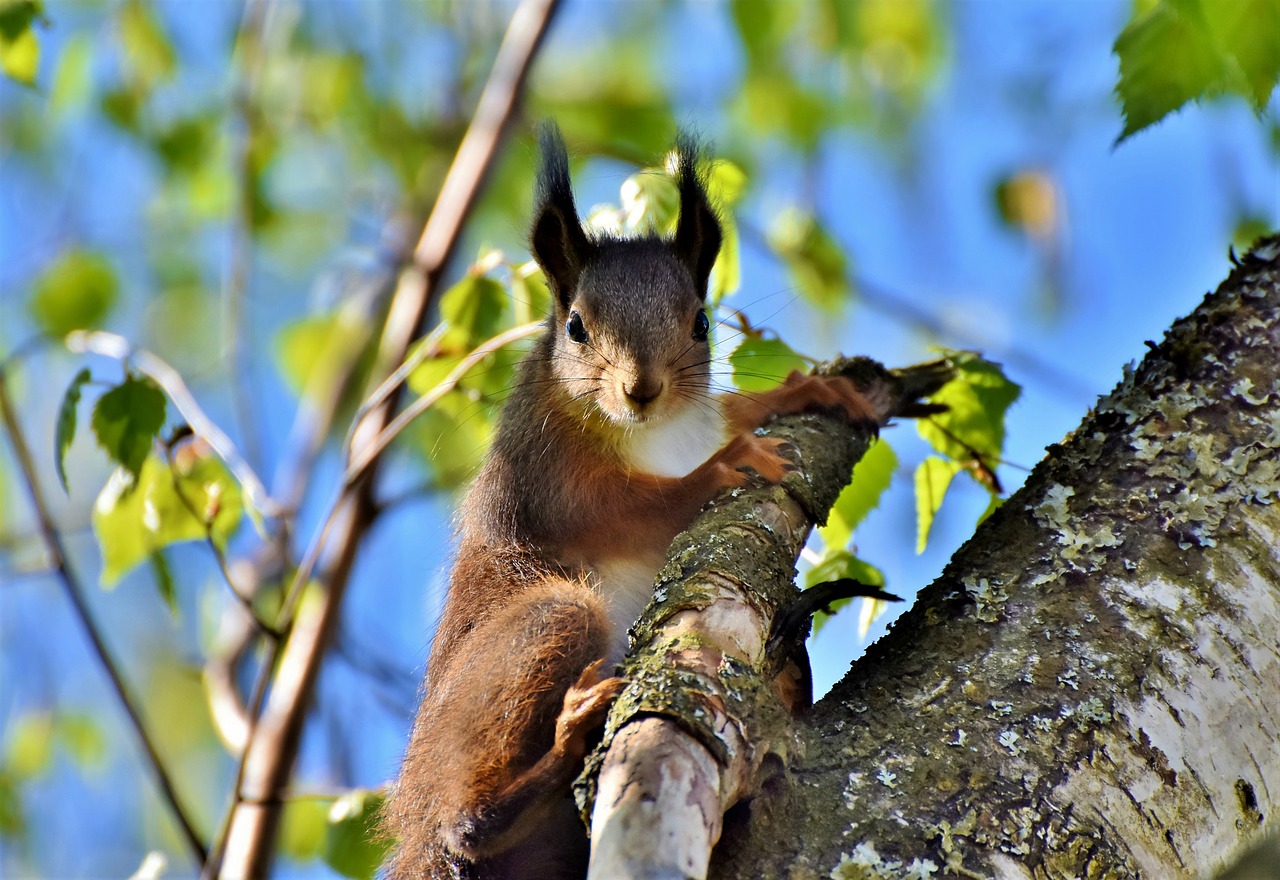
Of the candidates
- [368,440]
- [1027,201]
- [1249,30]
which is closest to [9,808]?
[368,440]

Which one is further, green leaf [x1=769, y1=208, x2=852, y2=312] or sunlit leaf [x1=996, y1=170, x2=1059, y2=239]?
sunlit leaf [x1=996, y1=170, x2=1059, y2=239]

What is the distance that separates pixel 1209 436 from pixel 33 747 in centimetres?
541

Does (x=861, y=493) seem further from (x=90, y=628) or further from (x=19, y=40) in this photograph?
(x=19, y=40)

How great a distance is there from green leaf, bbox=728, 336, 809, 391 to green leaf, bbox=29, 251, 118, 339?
11.6 feet

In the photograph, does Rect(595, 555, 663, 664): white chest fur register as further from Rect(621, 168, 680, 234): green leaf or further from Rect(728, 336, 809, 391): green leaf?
Rect(621, 168, 680, 234): green leaf

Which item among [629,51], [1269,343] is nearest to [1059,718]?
[1269,343]

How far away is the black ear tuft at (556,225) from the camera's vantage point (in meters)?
3.91

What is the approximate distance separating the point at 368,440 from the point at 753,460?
2538mm

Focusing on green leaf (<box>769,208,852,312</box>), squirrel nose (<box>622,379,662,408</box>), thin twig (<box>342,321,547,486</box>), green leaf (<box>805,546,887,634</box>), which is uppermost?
green leaf (<box>769,208,852,312</box>)

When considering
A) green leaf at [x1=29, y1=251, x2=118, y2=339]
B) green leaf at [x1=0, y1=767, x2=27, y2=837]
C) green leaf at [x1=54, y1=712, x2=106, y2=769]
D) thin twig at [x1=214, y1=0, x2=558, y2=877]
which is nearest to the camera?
thin twig at [x1=214, y1=0, x2=558, y2=877]

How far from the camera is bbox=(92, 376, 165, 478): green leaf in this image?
119 inches

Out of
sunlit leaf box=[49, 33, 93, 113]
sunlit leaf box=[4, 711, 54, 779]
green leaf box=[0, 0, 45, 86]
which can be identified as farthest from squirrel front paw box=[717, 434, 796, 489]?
sunlit leaf box=[4, 711, 54, 779]

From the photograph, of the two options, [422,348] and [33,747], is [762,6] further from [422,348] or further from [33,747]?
[33,747]

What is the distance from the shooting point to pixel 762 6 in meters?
4.61
